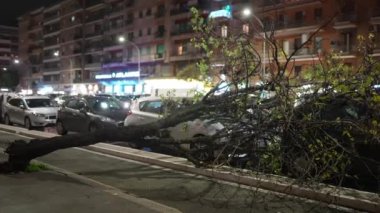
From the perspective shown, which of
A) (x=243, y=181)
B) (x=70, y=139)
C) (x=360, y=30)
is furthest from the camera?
(x=360, y=30)

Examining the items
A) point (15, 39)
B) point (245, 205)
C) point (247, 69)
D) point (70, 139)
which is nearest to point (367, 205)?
A: point (245, 205)

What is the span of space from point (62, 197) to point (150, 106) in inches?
318

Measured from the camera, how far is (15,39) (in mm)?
148625

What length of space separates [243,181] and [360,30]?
41.8m

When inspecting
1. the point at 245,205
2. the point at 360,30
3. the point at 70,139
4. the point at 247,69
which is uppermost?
the point at 360,30

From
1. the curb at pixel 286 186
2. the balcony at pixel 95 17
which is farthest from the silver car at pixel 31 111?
the balcony at pixel 95 17

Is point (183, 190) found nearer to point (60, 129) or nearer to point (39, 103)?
point (60, 129)

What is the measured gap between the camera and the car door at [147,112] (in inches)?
616

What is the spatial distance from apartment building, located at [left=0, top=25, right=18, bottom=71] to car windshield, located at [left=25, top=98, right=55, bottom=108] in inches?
4889

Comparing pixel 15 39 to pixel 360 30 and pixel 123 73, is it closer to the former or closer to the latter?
pixel 123 73

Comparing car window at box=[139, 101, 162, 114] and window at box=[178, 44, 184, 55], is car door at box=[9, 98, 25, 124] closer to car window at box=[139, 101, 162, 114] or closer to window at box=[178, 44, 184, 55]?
car window at box=[139, 101, 162, 114]

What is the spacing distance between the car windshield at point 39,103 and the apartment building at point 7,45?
124 m

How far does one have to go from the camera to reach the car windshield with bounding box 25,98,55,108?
24223 mm

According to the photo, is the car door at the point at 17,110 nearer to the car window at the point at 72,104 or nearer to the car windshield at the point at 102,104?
the car window at the point at 72,104
